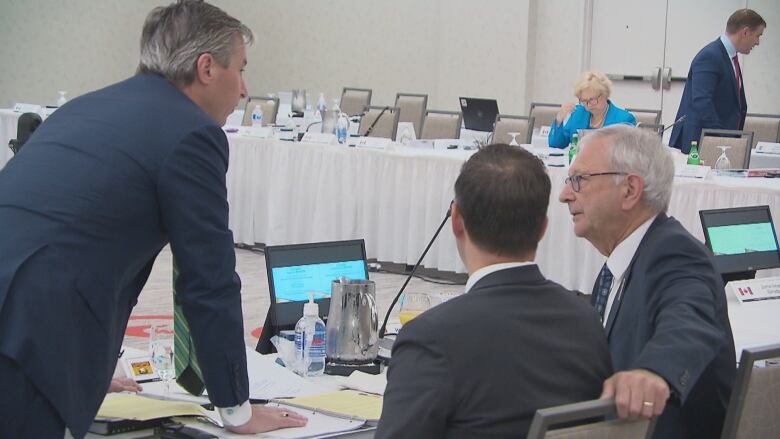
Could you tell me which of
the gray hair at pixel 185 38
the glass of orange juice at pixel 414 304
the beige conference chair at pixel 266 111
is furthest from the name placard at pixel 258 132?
the gray hair at pixel 185 38

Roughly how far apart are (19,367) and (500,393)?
78 cm

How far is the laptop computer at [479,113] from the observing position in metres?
7.80

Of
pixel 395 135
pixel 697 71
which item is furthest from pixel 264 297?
pixel 697 71

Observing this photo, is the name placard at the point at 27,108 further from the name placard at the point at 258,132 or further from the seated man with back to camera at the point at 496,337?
the seated man with back to camera at the point at 496,337

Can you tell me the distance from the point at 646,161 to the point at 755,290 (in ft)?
4.31

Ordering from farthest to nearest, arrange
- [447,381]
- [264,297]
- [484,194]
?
[264,297]
[484,194]
[447,381]

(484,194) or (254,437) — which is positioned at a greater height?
(484,194)

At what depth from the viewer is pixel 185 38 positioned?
184 cm

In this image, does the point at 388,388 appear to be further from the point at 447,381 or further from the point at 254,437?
the point at 254,437

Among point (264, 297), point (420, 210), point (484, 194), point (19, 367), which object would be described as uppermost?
point (484, 194)

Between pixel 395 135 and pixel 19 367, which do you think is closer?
pixel 19 367

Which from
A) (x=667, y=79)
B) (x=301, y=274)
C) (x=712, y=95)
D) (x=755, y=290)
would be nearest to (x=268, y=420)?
(x=301, y=274)

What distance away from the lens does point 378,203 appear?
6.57 meters

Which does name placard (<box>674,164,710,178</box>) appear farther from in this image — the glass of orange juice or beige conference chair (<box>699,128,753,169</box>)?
the glass of orange juice
